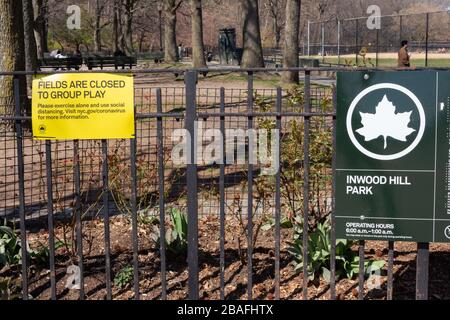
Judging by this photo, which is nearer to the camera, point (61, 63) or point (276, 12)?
A: point (61, 63)

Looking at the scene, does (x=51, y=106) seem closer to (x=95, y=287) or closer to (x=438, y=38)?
(x=95, y=287)

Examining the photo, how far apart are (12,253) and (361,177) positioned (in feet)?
9.33

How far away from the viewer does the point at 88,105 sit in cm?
459

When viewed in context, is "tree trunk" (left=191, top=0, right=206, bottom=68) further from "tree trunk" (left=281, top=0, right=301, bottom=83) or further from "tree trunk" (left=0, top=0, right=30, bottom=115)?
"tree trunk" (left=0, top=0, right=30, bottom=115)

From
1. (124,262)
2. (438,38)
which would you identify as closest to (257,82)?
(124,262)

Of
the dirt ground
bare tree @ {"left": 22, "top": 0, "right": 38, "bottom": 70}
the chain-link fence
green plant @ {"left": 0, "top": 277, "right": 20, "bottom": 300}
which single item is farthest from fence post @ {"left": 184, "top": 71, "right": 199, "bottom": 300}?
the chain-link fence

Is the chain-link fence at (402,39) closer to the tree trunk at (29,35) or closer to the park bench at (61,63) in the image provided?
the park bench at (61,63)

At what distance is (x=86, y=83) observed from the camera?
4.58 m

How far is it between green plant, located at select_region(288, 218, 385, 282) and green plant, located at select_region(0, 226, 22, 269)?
2.16 meters

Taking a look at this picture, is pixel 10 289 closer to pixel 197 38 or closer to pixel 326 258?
pixel 326 258

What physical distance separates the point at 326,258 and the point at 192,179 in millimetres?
1197

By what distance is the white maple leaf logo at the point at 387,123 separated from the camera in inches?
169

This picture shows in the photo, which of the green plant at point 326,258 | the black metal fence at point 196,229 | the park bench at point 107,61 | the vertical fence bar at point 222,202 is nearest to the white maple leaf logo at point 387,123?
the black metal fence at point 196,229

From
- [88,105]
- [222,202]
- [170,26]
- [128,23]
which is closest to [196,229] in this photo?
[222,202]
